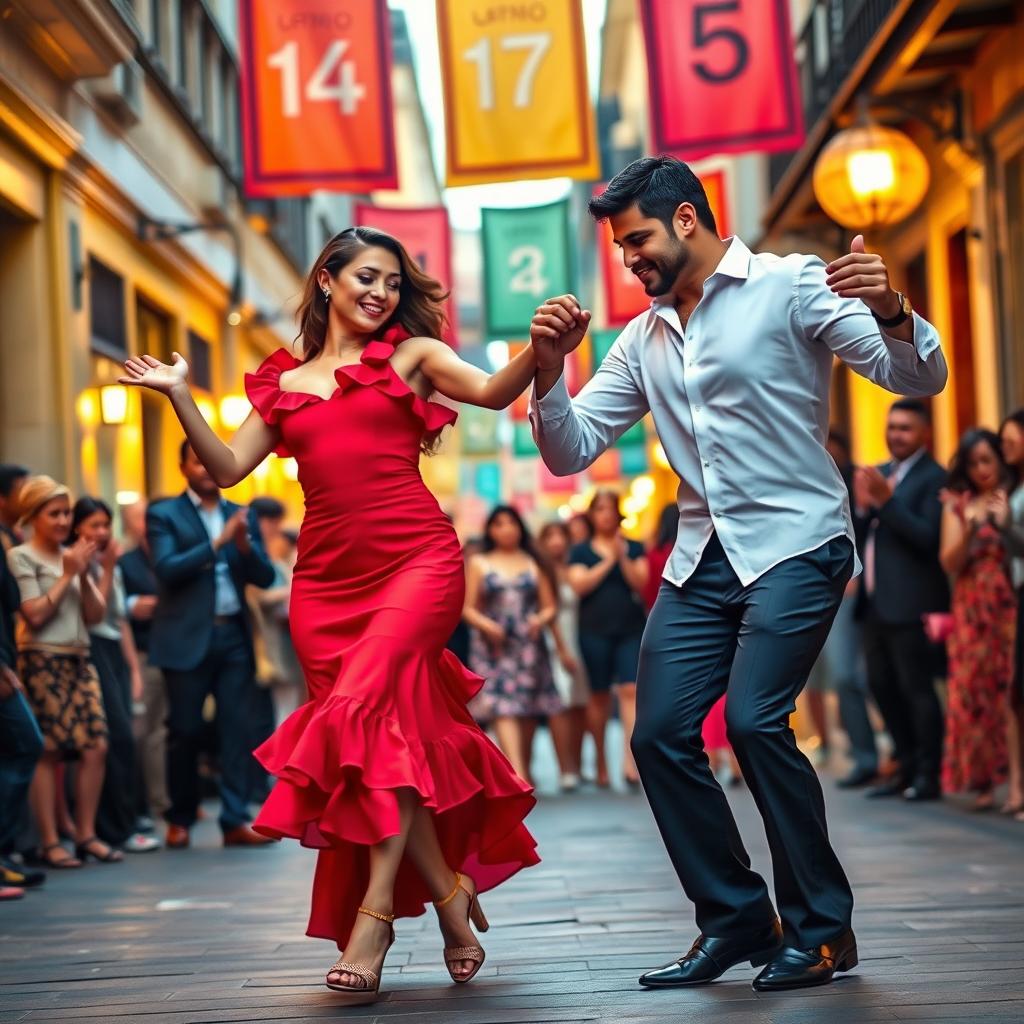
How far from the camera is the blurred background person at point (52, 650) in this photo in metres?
8.96

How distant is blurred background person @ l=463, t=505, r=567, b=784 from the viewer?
41.9 ft

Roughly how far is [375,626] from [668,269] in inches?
47.0

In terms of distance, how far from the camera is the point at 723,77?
45.7 feet

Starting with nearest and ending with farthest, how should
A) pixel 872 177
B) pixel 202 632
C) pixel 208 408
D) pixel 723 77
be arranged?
pixel 202 632
pixel 872 177
pixel 723 77
pixel 208 408

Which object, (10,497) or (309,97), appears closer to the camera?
(10,497)

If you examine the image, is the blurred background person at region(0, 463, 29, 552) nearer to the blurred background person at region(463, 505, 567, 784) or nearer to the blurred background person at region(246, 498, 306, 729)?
the blurred background person at region(246, 498, 306, 729)

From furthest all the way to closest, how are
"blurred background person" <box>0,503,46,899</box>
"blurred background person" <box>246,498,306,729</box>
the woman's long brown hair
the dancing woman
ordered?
"blurred background person" <box>246,498,306,729</box>, "blurred background person" <box>0,503,46,899</box>, the woman's long brown hair, the dancing woman

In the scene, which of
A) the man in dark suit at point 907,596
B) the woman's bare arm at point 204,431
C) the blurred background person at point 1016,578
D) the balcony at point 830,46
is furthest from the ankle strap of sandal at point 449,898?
the balcony at point 830,46

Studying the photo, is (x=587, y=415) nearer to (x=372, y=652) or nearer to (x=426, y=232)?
(x=372, y=652)

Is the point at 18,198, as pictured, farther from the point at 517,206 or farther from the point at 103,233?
the point at 517,206

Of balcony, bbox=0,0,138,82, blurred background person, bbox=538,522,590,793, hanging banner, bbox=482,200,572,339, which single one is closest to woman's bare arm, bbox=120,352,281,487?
balcony, bbox=0,0,138,82

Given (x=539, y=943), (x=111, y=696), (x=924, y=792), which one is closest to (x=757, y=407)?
(x=539, y=943)

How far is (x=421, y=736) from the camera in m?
5.08

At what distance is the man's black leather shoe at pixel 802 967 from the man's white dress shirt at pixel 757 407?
911 millimetres
